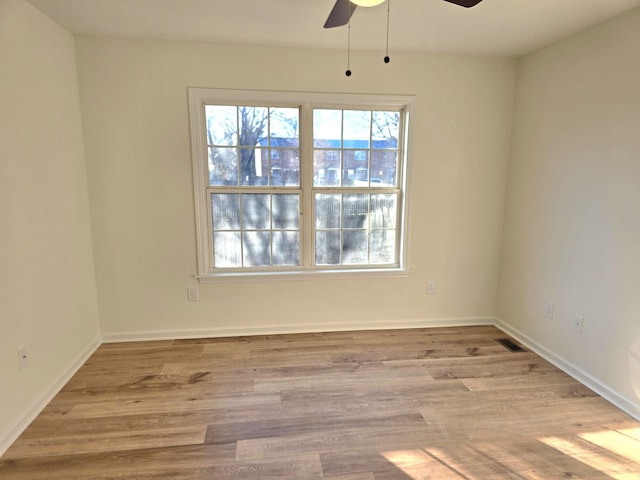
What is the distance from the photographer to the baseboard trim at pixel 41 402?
1.84 m

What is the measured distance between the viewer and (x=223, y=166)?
2.98 m

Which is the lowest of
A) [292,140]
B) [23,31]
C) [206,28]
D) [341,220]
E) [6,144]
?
[341,220]

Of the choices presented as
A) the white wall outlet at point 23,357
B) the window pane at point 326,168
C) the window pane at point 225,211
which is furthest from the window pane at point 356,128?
the white wall outlet at point 23,357

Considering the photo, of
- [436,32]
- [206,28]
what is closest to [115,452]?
[206,28]

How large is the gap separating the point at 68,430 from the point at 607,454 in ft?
9.44

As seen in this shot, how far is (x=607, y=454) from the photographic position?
181 centimetres

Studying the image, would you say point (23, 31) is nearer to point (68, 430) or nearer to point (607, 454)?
point (68, 430)

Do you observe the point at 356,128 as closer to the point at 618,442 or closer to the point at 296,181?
the point at 296,181

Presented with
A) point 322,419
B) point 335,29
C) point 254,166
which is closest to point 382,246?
point 254,166

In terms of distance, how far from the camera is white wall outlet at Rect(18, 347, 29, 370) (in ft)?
6.49

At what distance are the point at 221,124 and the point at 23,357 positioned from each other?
2.07 metres

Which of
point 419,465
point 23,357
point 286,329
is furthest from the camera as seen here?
point 286,329

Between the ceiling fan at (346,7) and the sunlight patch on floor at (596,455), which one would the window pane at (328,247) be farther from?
the sunlight patch on floor at (596,455)

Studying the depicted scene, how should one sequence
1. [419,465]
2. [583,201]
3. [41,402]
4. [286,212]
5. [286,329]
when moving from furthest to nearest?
1. [286,329]
2. [286,212]
3. [583,201]
4. [41,402]
5. [419,465]
